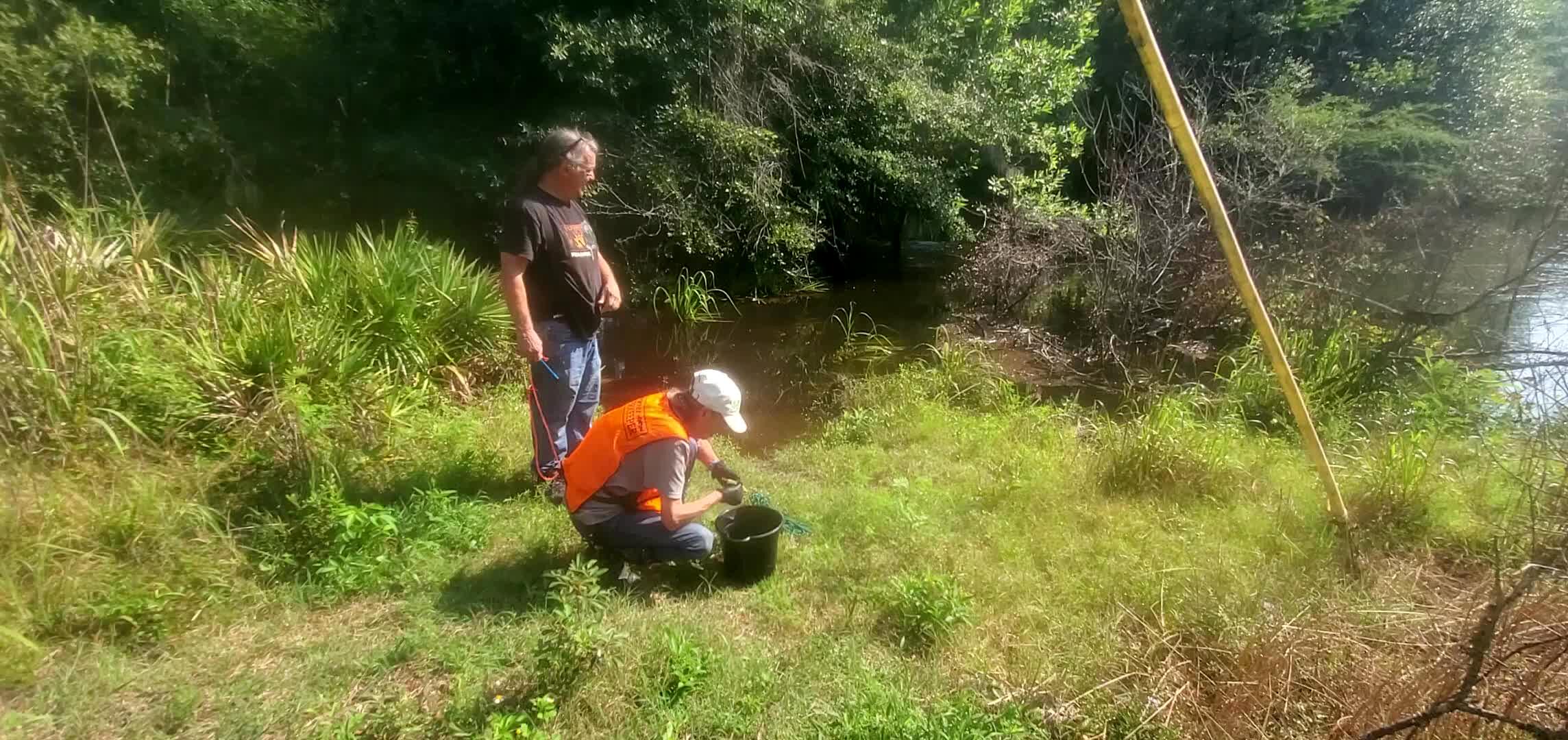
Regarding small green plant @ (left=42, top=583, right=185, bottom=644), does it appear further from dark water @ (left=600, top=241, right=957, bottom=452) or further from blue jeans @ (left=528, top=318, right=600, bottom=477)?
dark water @ (left=600, top=241, right=957, bottom=452)

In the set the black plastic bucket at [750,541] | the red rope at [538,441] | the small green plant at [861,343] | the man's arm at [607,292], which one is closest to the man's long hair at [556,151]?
the man's arm at [607,292]

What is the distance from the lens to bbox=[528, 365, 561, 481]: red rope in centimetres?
387

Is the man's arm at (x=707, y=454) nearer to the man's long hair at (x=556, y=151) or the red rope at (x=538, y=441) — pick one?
the red rope at (x=538, y=441)

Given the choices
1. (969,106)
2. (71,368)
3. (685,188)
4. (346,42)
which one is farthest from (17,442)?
(969,106)

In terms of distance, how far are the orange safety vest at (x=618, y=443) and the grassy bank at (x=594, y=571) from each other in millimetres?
326

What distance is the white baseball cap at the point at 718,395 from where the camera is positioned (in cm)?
295

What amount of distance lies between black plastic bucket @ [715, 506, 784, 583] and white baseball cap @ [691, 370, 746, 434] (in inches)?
20.6

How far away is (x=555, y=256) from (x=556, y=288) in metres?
0.16

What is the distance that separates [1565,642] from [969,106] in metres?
8.11

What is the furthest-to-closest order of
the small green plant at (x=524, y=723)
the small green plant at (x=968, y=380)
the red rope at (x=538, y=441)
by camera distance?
1. the small green plant at (x=968, y=380)
2. the red rope at (x=538, y=441)
3. the small green plant at (x=524, y=723)

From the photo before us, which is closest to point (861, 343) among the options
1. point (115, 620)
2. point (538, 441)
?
point (538, 441)

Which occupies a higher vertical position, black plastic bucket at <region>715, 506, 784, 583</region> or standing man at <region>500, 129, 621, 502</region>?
standing man at <region>500, 129, 621, 502</region>

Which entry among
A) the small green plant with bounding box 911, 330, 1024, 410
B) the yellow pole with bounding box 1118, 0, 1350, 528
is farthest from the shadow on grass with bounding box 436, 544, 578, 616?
the small green plant with bounding box 911, 330, 1024, 410

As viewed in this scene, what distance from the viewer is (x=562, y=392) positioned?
3830mm
